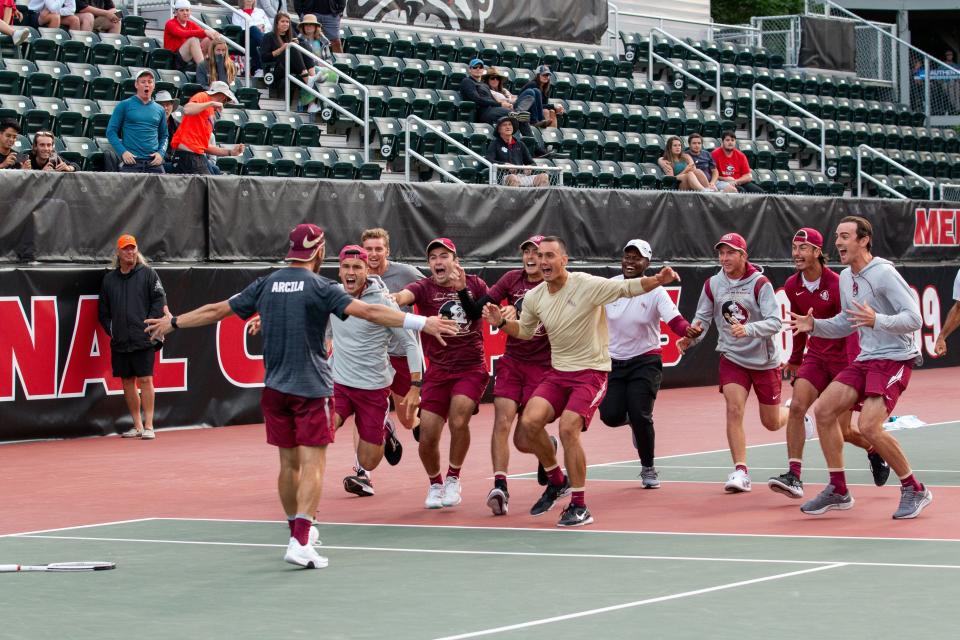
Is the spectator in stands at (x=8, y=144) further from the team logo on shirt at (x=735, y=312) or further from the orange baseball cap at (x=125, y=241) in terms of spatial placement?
the team logo on shirt at (x=735, y=312)

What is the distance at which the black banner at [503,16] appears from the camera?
94.9 feet

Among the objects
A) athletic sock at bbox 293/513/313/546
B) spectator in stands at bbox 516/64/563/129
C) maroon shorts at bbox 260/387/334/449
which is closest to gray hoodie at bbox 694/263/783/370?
maroon shorts at bbox 260/387/334/449

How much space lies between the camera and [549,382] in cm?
1116

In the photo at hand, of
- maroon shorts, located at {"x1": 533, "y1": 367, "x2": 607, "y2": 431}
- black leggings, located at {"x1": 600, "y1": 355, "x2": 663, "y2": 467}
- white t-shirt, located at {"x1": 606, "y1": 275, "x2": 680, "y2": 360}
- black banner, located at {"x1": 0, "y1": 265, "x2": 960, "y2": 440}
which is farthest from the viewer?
black banner, located at {"x1": 0, "y1": 265, "x2": 960, "y2": 440}

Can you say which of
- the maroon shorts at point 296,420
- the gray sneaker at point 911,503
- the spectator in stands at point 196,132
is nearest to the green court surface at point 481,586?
the maroon shorts at point 296,420

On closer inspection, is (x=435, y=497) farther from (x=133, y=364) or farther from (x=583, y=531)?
(x=133, y=364)

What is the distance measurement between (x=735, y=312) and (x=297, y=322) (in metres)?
4.54

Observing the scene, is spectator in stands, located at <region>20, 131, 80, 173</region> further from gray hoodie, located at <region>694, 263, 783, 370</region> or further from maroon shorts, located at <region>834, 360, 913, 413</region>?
maroon shorts, located at <region>834, 360, 913, 413</region>

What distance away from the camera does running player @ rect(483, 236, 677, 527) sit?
1087cm

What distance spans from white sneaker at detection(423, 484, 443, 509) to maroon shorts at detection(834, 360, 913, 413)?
3121 mm

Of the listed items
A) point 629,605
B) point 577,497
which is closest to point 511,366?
point 577,497

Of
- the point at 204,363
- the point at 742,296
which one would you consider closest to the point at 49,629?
the point at 742,296

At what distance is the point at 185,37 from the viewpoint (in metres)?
22.2

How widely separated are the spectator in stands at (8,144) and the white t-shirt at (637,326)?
24.6ft
